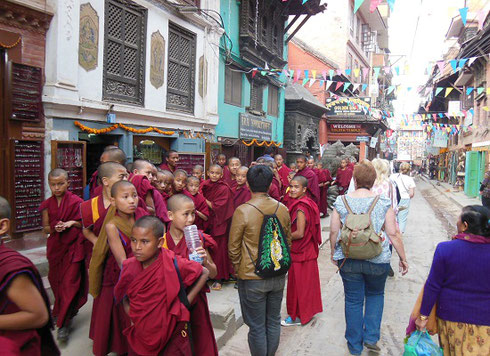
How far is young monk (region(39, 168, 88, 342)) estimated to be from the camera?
4035mm

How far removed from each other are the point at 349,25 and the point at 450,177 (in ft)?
43.4

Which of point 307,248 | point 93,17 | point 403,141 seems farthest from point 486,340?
point 403,141

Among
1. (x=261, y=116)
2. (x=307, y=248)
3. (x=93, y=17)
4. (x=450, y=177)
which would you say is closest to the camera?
(x=307, y=248)

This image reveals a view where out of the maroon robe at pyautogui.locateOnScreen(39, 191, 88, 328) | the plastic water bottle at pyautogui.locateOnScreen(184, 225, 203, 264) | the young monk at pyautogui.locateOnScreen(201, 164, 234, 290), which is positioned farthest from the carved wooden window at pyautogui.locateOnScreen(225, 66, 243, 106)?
the plastic water bottle at pyautogui.locateOnScreen(184, 225, 203, 264)

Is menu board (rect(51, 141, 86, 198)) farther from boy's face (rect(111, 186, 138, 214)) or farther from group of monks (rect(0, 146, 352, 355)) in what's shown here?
boy's face (rect(111, 186, 138, 214))

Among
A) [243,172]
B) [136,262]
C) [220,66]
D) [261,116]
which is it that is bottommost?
[136,262]

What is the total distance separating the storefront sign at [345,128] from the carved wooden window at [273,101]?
9859mm

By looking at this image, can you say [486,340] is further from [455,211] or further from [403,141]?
[403,141]

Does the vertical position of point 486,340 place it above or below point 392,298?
above

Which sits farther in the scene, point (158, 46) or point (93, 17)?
point (158, 46)

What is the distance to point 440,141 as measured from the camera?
31.1 metres

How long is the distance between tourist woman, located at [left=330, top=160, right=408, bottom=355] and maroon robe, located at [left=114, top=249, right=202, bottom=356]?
185 centimetres

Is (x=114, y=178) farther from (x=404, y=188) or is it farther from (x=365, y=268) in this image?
(x=404, y=188)

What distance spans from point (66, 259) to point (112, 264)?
1.14 m
